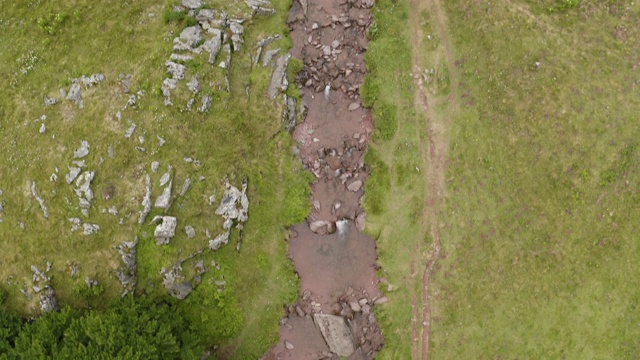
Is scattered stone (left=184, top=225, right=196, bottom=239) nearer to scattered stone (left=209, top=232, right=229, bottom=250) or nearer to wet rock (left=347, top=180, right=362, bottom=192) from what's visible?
scattered stone (left=209, top=232, right=229, bottom=250)

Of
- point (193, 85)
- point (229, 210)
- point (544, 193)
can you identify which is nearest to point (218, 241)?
point (229, 210)

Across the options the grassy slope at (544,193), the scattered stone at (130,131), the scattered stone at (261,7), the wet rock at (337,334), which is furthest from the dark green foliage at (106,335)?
the scattered stone at (261,7)

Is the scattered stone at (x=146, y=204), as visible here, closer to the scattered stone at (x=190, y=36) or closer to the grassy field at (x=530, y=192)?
the scattered stone at (x=190, y=36)

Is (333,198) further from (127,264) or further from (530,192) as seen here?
(127,264)

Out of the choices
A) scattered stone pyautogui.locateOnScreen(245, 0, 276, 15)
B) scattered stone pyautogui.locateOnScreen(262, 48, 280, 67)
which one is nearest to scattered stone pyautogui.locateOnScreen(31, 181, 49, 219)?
scattered stone pyautogui.locateOnScreen(262, 48, 280, 67)

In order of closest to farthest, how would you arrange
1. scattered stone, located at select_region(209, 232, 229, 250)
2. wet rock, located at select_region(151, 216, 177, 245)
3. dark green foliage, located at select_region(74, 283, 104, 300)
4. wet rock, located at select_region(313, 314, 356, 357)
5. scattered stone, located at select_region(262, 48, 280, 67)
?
1. dark green foliage, located at select_region(74, 283, 104, 300)
2. wet rock, located at select_region(151, 216, 177, 245)
3. scattered stone, located at select_region(209, 232, 229, 250)
4. wet rock, located at select_region(313, 314, 356, 357)
5. scattered stone, located at select_region(262, 48, 280, 67)

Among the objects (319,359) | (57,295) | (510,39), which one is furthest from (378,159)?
(57,295)

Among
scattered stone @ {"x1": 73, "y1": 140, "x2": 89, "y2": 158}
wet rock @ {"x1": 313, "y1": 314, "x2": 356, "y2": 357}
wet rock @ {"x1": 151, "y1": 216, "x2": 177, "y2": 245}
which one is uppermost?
scattered stone @ {"x1": 73, "y1": 140, "x2": 89, "y2": 158}
